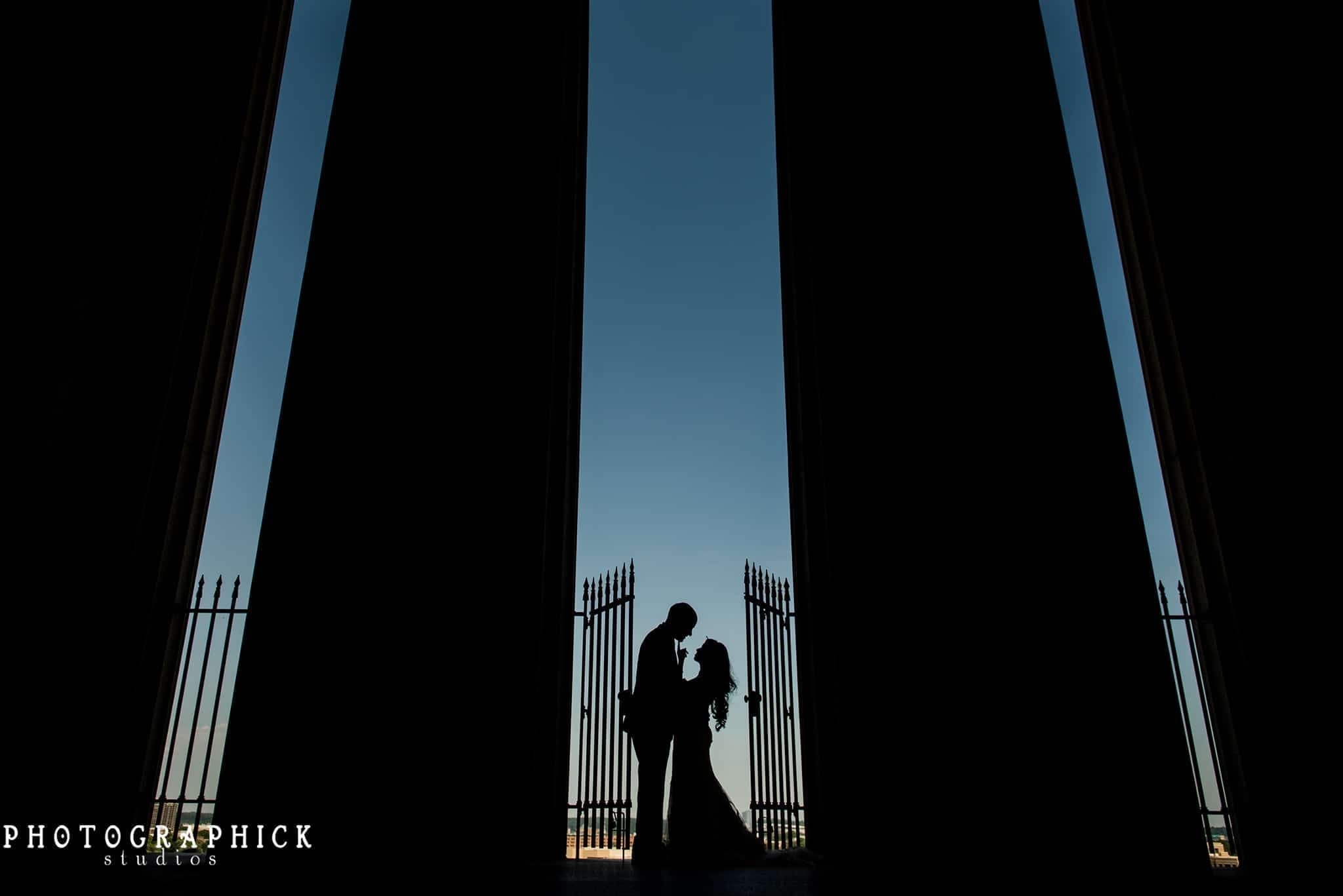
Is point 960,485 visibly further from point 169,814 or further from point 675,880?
point 169,814

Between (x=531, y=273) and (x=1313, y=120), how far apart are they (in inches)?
218

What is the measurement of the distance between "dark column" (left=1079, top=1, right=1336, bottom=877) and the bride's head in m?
2.91

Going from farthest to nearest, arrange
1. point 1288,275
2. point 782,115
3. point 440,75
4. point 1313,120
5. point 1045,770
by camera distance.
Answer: point 782,115 < point 440,75 < point 1313,120 < point 1288,275 < point 1045,770

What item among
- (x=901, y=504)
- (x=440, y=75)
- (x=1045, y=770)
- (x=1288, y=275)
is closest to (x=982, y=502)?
(x=901, y=504)

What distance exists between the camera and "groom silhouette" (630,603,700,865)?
456 cm

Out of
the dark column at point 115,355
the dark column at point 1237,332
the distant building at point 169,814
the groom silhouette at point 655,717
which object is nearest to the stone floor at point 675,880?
the groom silhouette at point 655,717

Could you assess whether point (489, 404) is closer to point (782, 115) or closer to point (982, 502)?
point (982, 502)

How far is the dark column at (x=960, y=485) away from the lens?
421 centimetres

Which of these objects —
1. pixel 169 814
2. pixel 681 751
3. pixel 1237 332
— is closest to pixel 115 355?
pixel 169 814

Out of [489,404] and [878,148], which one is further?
[878,148]

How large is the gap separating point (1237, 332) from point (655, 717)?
4.45 m

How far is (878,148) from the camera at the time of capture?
5.89 metres

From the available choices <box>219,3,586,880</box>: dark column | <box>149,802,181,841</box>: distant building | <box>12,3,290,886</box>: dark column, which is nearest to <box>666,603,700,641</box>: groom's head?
<box>219,3,586,880</box>: dark column

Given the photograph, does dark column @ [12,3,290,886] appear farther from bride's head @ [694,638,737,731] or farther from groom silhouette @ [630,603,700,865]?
bride's head @ [694,638,737,731]
